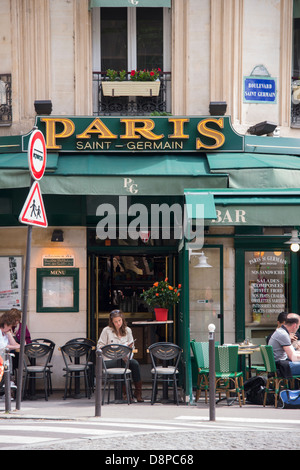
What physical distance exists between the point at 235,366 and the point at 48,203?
14.4 feet

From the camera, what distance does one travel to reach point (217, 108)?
45.3 ft

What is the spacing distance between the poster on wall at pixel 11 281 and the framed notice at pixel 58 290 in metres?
0.36

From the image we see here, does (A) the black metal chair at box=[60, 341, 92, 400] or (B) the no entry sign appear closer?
(B) the no entry sign

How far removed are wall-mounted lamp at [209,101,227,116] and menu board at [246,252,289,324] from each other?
2.47 m

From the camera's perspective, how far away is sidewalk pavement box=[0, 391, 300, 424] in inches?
411

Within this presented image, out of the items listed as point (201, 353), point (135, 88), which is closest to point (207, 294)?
point (201, 353)

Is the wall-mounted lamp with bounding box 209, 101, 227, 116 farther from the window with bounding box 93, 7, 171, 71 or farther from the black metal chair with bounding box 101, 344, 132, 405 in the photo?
the black metal chair with bounding box 101, 344, 132, 405

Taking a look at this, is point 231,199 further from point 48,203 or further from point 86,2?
point 86,2

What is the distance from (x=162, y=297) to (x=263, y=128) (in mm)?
3309

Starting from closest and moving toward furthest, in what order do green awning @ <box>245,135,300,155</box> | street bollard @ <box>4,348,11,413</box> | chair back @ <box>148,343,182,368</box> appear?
street bollard @ <box>4,348,11,413</box> < chair back @ <box>148,343,182,368</box> < green awning @ <box>245,135,300,155</box>

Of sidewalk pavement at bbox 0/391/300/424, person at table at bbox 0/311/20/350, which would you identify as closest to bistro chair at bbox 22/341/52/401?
person at table at bbox 0/311/20/350

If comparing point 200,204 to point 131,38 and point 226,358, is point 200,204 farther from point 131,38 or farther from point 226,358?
point 131,38

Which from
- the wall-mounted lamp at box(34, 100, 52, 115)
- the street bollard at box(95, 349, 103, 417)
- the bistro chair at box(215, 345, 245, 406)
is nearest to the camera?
the street bollard at box(95, 349, 103, 417)
